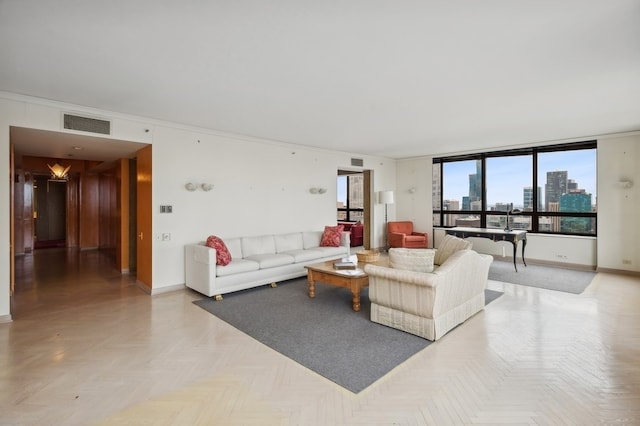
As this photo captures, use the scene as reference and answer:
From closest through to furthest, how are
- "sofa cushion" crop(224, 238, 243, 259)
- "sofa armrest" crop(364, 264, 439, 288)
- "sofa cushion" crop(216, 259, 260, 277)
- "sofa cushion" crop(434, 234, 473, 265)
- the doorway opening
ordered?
"sofa armrest" crop(364, 264, 439, 288), "sofa cushion" crop(434, 234, 473, 265), "sofa cushion" crop(216, 259, 260, 277), "sofa cushion" crop(224, 238, 243, 259), the doorway opening

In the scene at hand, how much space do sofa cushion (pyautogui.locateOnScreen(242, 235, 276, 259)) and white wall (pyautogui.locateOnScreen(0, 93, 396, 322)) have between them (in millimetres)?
328

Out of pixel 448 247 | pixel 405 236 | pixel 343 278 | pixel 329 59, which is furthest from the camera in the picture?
pixel 405 236

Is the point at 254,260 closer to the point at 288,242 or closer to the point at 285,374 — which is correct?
the point at 288,242

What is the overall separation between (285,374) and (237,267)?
2539 mm

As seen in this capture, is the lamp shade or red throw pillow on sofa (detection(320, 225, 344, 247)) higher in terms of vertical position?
the lamp shade


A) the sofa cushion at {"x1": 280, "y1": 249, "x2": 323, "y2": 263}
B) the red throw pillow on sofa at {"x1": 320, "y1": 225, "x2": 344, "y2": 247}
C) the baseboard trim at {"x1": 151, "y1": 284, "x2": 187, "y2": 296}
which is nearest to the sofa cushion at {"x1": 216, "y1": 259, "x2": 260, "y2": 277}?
the sofa cushion at {"x1": 280, "y1": 249, "x2": 323, "y2": 263}

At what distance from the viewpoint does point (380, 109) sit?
15.0 feet

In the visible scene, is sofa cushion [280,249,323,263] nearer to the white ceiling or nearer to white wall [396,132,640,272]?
the white ceiling

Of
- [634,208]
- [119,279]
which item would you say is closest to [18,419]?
[119,279]

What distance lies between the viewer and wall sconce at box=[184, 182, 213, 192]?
5332 mm

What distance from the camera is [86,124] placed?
14.3ft

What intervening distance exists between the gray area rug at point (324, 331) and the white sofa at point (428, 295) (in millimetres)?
137

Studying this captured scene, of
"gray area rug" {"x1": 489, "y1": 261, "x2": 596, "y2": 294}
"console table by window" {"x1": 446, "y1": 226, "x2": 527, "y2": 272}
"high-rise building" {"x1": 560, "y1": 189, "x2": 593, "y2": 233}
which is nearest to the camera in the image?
"gray area rug" {"x1": 489, "y1": 261, "x2": 596, "y2": 294}

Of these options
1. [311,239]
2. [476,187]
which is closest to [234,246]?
[311,239]
